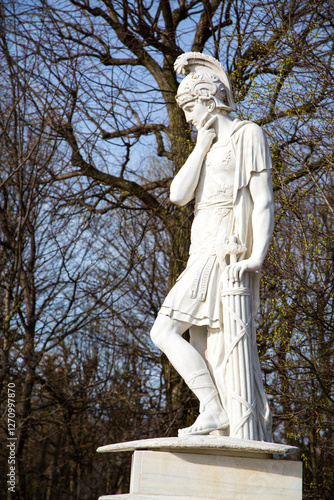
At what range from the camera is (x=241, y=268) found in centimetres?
416

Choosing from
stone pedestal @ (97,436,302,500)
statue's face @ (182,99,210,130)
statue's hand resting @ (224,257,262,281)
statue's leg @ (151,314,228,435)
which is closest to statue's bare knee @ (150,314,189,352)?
statue's leg @ (151,314,228,435)

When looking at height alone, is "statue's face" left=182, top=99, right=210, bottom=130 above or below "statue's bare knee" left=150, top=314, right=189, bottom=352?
above

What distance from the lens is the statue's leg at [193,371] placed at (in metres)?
3.96

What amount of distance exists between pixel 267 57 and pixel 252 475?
5933mm

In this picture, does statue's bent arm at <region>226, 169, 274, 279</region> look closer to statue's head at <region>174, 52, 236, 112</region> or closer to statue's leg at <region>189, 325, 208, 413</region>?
statue's leg at <region>189, 325, 208, 413</region>

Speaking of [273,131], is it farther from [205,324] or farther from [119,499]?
[119,499]

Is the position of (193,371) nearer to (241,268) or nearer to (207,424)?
(207,424)

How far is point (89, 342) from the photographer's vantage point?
552 inches

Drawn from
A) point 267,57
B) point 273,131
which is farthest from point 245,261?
point 267,57

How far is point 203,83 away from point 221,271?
1439mm

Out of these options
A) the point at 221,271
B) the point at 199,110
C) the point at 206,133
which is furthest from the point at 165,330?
the point at 199,110

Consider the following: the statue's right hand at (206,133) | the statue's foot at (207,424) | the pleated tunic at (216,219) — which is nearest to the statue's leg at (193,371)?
the statue's foot at (207,424)

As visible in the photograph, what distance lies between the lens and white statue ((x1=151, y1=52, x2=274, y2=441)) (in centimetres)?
401

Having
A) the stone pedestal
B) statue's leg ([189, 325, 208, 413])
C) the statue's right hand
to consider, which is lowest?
the stone pedestal
